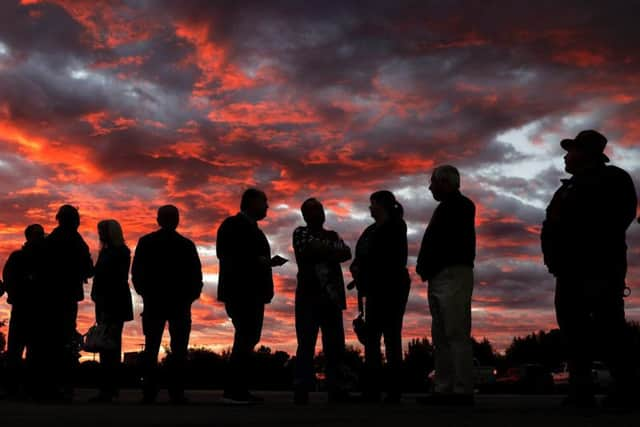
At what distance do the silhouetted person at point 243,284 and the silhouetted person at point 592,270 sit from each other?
292cm

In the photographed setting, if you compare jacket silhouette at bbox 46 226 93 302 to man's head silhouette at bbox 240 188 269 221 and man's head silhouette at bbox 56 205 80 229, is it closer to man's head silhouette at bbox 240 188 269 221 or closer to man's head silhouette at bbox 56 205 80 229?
man's head silhouette at bbox 56 205 80 229

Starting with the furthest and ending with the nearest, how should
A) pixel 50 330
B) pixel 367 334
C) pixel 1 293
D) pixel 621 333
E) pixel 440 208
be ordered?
1. pixel 1 293
2. pixel 50 330
3. pixel 367 334
4. pixel 440 208
5. pixel 621 333

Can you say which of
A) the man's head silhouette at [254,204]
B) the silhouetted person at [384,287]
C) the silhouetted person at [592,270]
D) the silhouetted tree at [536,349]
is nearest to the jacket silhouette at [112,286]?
the man's head silhouette at [254,204]

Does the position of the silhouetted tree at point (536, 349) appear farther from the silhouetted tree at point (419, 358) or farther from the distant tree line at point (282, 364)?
the silhouetted tree at point (419, 358)

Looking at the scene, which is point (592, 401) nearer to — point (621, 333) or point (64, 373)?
point (621, 333)

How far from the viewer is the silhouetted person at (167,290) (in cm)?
920

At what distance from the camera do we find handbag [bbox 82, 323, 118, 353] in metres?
9.62

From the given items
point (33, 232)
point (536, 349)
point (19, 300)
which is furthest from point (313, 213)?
point (536, 349)

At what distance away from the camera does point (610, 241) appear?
7.20 metres

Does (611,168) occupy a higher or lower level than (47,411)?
higher

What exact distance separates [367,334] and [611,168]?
308cm

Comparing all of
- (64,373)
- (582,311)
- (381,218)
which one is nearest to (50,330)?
(64,373)

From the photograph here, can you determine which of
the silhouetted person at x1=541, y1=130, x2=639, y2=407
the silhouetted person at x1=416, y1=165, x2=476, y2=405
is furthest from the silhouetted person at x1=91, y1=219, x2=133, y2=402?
the silhouetted person at x1=541, y1=130, x2=639, y2=407

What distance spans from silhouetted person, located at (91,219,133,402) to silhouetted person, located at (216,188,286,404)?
1707 mm
